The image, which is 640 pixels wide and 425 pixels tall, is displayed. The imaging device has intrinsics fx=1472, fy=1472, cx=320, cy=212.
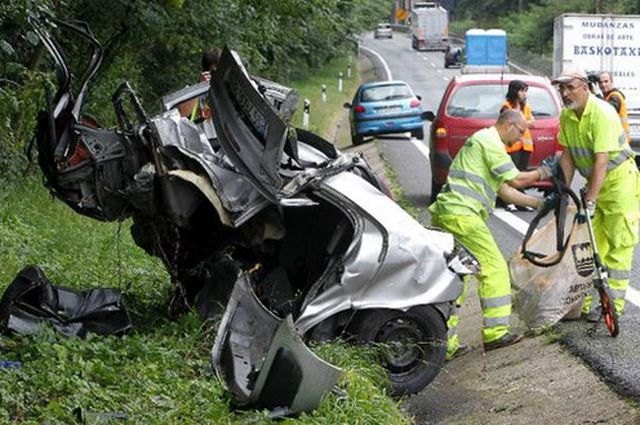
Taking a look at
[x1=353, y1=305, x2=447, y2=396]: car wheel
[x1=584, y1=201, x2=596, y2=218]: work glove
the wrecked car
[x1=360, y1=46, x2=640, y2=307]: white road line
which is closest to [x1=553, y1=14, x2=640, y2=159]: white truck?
[x1=360, y1=46, x2=640, y2=307]: white road line

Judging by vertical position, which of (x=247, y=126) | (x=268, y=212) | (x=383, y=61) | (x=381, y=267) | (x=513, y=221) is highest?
(x=247, y=126)

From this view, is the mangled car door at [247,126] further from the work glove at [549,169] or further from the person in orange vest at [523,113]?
the person in orange vest at [523,113]

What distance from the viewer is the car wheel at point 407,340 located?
333 inches

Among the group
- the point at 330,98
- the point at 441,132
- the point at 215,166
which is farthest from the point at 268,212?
the point at 330,98

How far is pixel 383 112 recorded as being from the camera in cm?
3161

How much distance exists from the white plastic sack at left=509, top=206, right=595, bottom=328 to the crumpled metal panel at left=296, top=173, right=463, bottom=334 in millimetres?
1786

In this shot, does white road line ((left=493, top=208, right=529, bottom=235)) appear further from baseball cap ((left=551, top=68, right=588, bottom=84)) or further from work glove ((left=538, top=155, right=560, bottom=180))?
baseball cap ((left=551, top=68, right=588, bottom=84))

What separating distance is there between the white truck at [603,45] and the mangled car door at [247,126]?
867 inches

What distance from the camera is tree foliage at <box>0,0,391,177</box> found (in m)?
15.0

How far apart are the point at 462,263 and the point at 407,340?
0.57 meters

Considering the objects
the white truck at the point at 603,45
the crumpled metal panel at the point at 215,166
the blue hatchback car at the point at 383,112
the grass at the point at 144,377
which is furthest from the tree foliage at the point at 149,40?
the white truck at the point at 603,45

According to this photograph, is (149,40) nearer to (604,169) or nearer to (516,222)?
(516,222)

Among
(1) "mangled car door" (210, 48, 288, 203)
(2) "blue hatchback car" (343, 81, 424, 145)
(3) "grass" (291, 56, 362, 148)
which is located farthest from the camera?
(3) "grass" (291, 56, 362, 148)

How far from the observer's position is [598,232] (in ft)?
33.9
